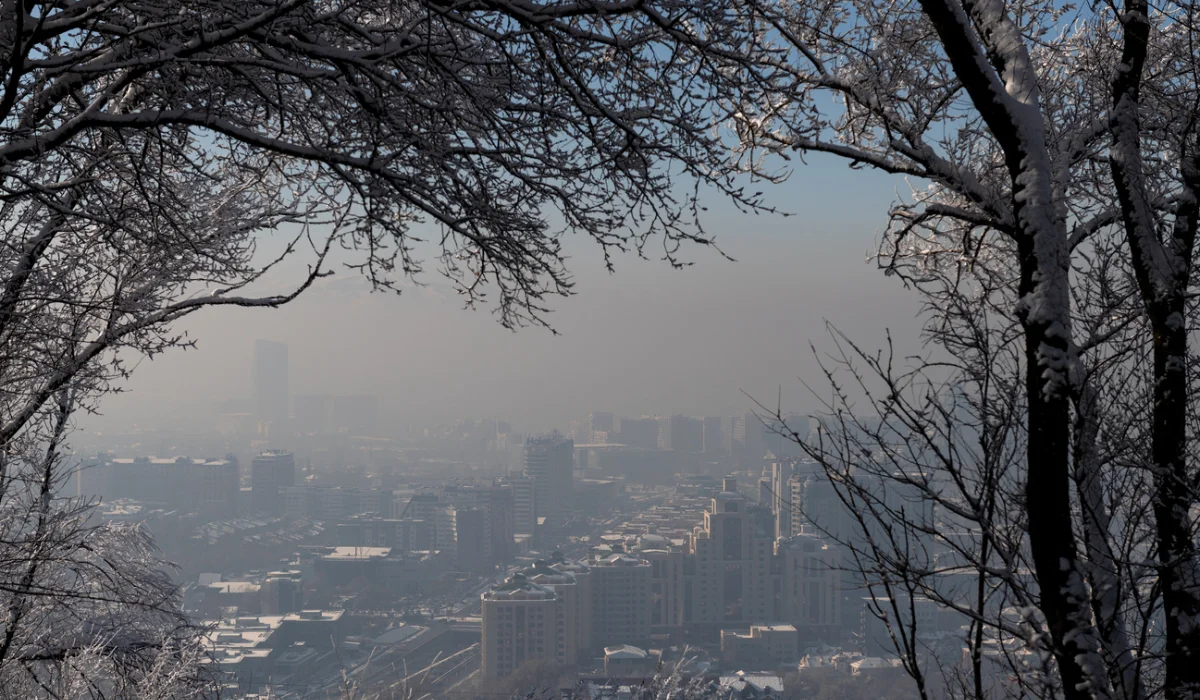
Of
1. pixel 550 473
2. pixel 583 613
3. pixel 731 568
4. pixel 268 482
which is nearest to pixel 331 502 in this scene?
pixel 268 482

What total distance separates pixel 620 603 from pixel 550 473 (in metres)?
29.9

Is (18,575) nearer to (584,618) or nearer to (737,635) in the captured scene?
(584,618)

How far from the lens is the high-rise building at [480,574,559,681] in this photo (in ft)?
79.7

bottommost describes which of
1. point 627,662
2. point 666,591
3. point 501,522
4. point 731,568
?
point 627,662

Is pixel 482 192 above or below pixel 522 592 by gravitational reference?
above

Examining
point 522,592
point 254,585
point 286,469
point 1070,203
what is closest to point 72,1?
point 1070,203

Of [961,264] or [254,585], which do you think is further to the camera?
[254,585]

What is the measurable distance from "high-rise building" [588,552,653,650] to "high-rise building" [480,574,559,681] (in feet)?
Result: 12.6

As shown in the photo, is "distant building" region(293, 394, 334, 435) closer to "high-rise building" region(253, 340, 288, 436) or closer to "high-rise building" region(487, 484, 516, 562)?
"high-rise building" region(253, 340, 288, 436)

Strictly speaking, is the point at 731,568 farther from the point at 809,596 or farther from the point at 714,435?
the point at 714,435

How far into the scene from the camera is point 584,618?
30203 millimetres

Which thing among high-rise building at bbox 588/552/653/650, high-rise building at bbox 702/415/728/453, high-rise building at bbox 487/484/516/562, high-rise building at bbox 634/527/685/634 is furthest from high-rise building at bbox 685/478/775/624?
high-rise building at bbox 702/415/728/453

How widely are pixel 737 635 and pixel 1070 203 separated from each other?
28.3 meters

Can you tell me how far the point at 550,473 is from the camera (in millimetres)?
61500
